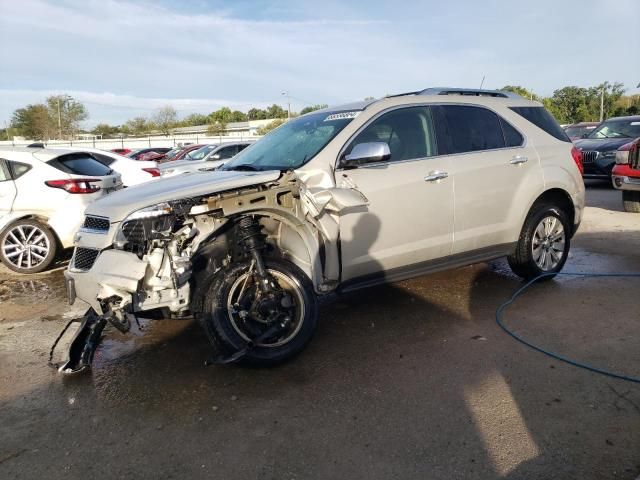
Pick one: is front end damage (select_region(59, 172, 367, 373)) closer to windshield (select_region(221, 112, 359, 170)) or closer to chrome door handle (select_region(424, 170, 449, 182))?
windshield (select_region(221, 112, 359, 170))

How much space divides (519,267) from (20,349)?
4795 mm

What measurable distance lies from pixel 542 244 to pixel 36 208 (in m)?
6.29

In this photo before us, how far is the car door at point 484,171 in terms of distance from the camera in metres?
4.49

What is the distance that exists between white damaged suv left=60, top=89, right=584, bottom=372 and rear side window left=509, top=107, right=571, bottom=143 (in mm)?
16

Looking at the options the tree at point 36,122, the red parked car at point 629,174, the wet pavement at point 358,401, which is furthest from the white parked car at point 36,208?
the tree at point 36,122

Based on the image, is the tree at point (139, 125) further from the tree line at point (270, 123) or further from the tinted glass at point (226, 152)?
the tinted glass at point (226, 152)

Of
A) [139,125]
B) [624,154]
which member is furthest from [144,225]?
[139,125]

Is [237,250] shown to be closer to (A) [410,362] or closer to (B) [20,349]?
(A) [410,362]

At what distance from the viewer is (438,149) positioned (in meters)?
4.43

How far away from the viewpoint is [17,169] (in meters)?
6.66

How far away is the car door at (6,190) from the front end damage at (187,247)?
149 inches

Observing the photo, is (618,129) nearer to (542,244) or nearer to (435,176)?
(542,244)

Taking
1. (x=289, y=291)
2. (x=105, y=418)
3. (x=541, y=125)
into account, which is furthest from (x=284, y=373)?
(x=541, y=125)

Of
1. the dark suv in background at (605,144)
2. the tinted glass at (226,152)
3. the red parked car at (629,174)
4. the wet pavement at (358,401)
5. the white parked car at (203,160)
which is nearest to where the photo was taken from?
the wet pavement at (358,401)
